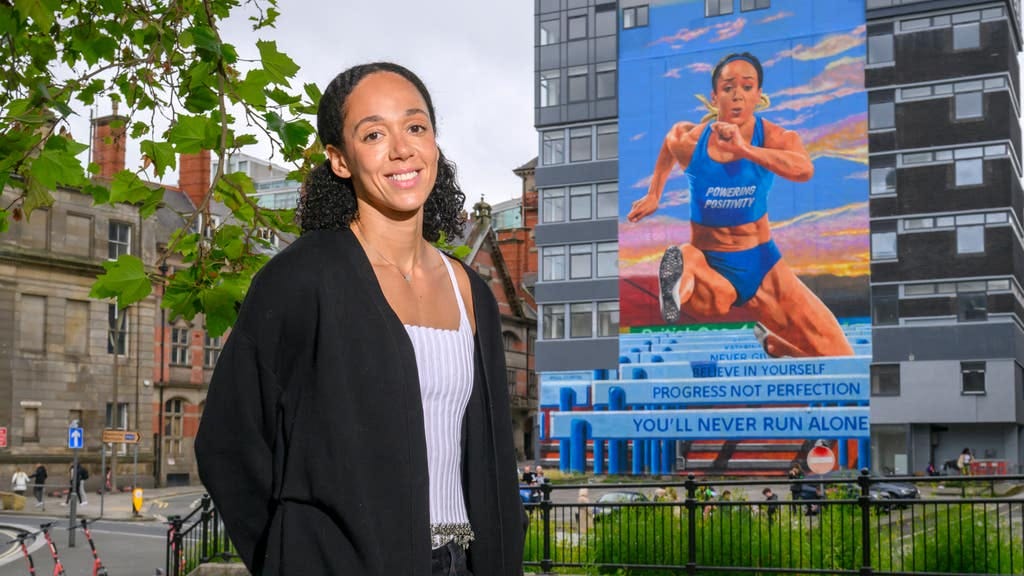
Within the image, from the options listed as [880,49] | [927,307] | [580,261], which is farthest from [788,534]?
[580,261]

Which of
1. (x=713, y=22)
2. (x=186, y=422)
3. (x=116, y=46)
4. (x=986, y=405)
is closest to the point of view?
(x=116, y=46)

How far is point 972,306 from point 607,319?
19667 millimetres

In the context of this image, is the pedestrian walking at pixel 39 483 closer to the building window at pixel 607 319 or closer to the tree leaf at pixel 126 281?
the building window at pixel 607 319

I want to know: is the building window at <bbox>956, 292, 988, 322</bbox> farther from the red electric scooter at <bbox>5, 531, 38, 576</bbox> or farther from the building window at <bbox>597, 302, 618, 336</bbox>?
the red electric scooter at <bbox>5, 531, 38, 576</bbox>

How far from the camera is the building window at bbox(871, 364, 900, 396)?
58487mm

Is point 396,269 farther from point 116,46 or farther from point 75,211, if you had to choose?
point 75,211

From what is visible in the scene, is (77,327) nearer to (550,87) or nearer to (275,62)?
(550,87)

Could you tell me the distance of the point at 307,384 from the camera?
282 cm

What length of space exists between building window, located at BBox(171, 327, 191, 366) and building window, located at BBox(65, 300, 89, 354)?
23.9 ft

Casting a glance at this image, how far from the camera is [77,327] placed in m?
52.6

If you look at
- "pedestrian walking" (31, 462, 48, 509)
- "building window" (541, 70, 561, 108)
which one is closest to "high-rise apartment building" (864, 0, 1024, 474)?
"building window" (541, 70, 561, 108)

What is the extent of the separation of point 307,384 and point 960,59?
59019 mm

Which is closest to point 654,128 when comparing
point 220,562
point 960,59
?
point 960,59

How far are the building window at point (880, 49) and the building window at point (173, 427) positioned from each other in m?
37.1
